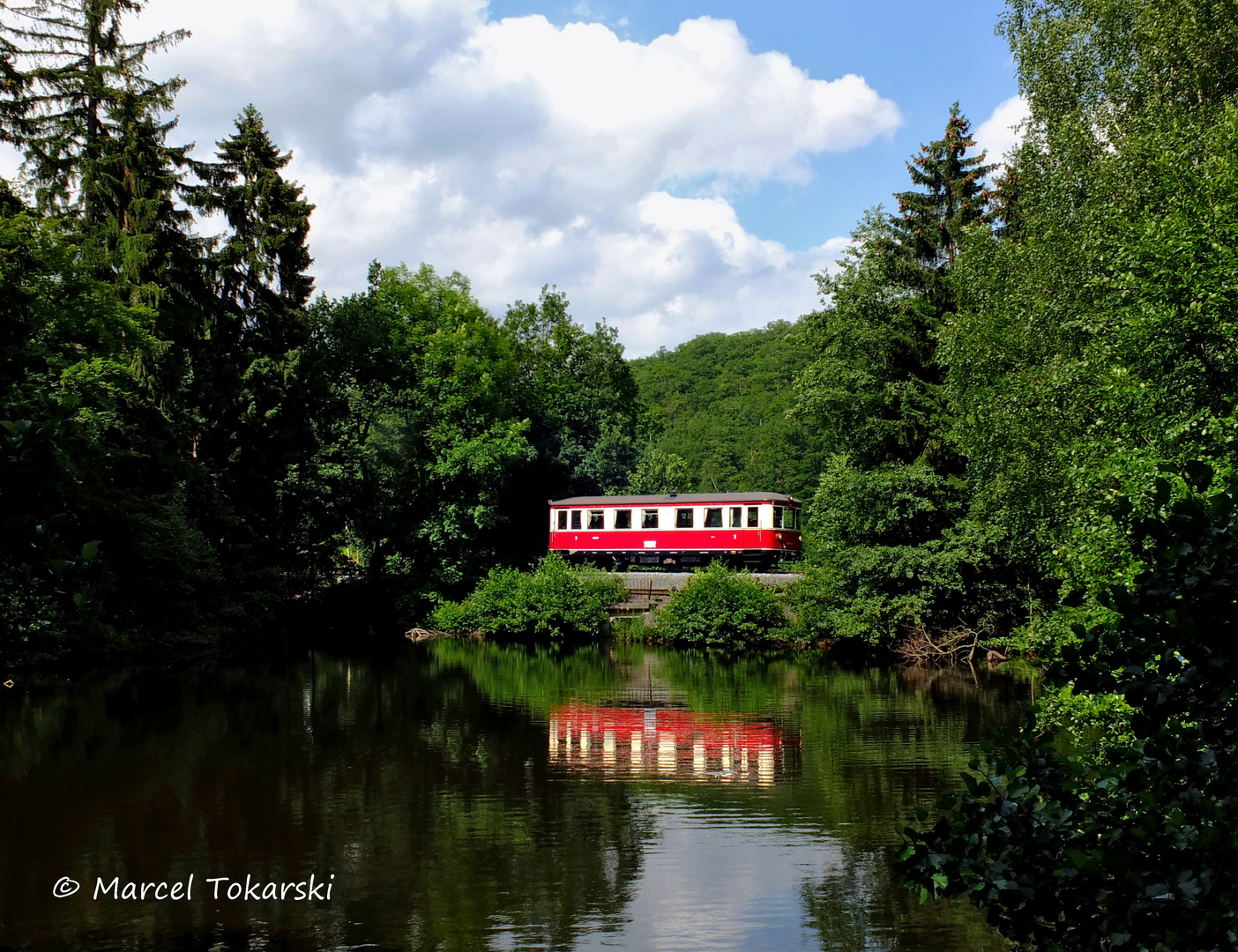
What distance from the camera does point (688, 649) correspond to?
28.2 m

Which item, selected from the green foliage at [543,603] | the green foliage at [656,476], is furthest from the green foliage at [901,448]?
the green foliage at [656,476]

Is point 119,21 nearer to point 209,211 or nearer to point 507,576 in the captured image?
point 209,211

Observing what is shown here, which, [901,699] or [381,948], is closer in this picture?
[381,948]

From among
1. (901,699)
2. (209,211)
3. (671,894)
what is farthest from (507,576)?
(671,894)

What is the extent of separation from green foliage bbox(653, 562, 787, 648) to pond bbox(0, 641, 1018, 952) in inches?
290

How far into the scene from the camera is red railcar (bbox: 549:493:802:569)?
1255 inches

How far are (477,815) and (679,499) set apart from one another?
22.5 meters

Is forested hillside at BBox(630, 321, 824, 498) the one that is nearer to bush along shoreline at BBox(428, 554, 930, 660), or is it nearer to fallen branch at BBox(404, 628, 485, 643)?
bush along shoreline at BBox(428, 554, 930, 660)

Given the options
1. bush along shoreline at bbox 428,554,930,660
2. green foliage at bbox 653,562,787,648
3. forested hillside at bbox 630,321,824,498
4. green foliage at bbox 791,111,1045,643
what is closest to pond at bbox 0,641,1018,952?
green foliage at bbox 791,111,1045,643

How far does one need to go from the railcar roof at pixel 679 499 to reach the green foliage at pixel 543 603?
319cm

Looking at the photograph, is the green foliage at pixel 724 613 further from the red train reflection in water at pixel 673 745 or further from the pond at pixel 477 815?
the red train reflection in water at pixel 673 745

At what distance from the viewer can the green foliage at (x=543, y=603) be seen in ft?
101

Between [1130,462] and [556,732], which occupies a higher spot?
A: [1130,462]

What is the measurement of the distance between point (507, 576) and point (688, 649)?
288 inches
